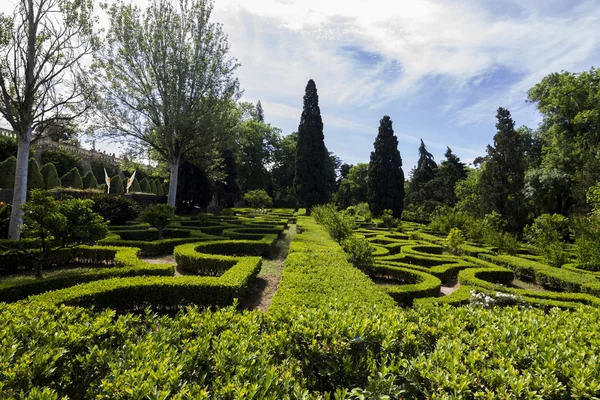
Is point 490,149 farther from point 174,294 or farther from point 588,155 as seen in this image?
point 174,294

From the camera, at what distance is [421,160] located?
4972 centimetres

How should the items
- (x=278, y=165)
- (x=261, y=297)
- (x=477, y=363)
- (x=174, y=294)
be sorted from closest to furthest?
(x=477, y=363) < (x=174, y=294) < (x=261, y=297) < (x=278, y=165)

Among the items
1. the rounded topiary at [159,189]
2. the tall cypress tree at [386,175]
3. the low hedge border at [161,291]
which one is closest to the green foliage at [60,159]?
the rounded topiary at [159,189]

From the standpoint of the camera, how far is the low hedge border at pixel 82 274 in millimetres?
5188

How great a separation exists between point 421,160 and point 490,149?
2944 centimetres

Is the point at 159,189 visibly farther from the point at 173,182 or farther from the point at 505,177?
the point at 505,177

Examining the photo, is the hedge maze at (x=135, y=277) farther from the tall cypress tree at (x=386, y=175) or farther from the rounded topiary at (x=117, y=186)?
the tall cypress tree at (x=386, y=175)

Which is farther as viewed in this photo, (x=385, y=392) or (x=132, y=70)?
(x=132, y=70)

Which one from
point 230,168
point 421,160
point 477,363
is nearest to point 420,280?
point 477,363

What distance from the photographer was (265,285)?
293 inches

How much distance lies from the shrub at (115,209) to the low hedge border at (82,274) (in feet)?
17.6

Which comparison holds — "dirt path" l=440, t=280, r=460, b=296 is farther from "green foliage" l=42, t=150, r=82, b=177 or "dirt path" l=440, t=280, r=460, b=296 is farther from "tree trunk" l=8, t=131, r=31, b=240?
"green foliage" l=42, t=150, r=82, b=177

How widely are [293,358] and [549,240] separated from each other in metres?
15.8

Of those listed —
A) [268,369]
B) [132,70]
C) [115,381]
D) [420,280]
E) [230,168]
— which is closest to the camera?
[115,381]
